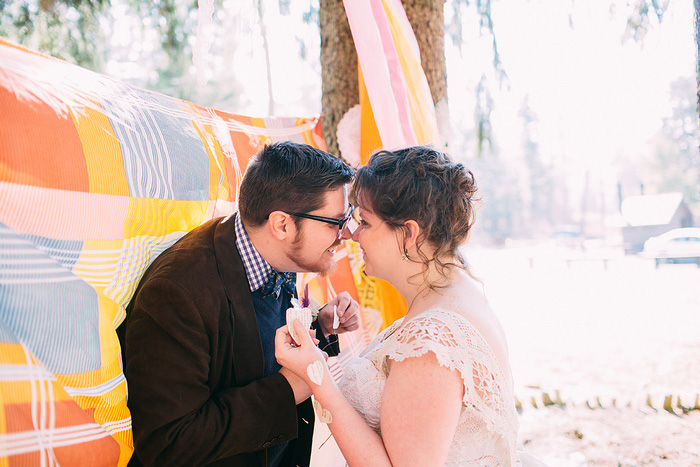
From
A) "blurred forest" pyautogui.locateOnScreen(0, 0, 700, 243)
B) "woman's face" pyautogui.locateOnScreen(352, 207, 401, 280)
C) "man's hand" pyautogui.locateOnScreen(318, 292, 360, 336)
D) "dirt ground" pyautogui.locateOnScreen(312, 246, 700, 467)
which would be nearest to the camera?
"woman's face" pyautogui.locateOnScreen(352, 207, 401, 280)

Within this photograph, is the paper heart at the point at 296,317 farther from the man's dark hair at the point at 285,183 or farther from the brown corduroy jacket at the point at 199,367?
the man's dark hair at the point at 285,183

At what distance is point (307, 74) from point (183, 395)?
6.20m

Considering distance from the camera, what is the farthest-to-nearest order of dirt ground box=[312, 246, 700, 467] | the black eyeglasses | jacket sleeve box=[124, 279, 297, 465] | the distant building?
the distant building < dirt ground box=[312, 246, 700, 467] < the black eyeglasses < jacket sleeve box=[124, 279, 297, 465]

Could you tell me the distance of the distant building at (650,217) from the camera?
20828mm

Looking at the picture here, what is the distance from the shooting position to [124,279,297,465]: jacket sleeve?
5.02ft

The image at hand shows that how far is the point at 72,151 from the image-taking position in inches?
58.9

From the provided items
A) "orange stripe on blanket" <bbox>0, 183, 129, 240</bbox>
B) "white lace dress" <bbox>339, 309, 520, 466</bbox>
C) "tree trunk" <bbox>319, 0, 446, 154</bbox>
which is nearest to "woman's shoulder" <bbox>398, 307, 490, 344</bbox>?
"white lace dress" <bbox>339, 309, 520, 466</bbox>

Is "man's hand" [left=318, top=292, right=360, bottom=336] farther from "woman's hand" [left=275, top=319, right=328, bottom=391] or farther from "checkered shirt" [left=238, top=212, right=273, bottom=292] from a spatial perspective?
"woman's hand" [left=275, top=319, right=328, bottom=391]

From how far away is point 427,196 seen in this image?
1.85 m

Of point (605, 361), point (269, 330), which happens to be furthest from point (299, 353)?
point (605, 361)

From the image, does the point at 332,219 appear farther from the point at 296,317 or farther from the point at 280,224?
the point at 296,317

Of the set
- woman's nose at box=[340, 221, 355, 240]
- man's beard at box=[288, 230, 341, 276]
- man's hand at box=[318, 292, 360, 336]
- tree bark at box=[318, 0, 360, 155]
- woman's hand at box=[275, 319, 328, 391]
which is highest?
tree bark at box=[318, 0, 360, 155]

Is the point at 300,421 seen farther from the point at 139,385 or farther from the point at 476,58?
the point at 476,58

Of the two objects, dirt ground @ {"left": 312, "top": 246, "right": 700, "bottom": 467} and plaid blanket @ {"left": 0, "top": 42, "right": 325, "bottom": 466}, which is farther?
dirt ground @ {"left": 312, "top": 246, "right": 700, "bottom": 467}
